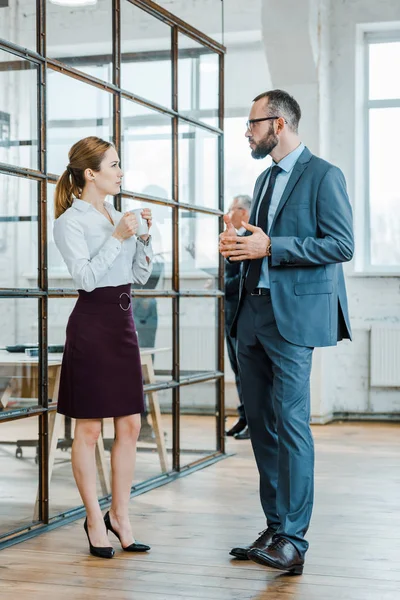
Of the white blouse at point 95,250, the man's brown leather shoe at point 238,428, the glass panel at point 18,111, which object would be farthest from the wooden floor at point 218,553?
the glass panel at point 18,111

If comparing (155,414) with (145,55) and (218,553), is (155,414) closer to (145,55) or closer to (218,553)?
(218,553)

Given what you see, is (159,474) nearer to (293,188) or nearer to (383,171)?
(293,188)

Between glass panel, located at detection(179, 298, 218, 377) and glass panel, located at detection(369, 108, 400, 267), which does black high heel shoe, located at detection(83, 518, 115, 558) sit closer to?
glass panel, located at detection(179, 298, 218, 377)

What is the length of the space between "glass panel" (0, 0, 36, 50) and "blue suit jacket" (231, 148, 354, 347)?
1.12 m

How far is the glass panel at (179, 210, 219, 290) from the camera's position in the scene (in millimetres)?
4656

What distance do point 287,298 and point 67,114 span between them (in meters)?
1.25

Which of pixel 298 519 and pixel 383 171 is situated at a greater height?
pixel 383 171

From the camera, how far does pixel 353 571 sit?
2.94 metres

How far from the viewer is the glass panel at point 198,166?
182 inches

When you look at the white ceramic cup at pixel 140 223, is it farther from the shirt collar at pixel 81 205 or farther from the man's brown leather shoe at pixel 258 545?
the man's brown leather shoe at pixel 258 545

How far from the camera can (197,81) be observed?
4.77 m

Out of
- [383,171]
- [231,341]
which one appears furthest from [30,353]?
[383,171]

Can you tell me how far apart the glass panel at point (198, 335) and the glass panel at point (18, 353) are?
4.17 ft

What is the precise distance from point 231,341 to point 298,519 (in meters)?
3.04
